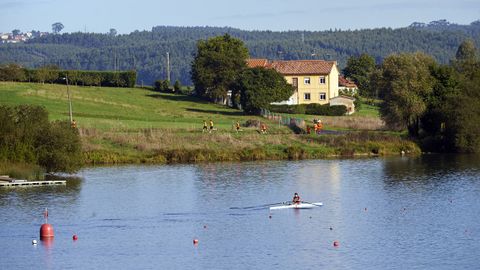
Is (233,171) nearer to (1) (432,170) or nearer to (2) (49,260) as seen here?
(1) (432,170)

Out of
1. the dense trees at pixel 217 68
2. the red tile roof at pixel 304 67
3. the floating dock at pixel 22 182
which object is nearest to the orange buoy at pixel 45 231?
the floating dock at pixel 22 182

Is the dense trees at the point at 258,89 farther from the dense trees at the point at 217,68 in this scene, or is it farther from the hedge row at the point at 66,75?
the hedge row at the point at 66,75

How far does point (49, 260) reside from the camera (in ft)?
159

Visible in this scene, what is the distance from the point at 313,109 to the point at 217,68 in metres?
14.4

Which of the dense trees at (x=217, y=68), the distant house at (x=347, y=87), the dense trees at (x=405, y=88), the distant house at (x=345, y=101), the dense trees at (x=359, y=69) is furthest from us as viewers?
the dense trees at (x=359, y=69)

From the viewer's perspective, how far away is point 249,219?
58969 mm

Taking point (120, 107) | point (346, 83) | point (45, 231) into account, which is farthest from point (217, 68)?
point (45, 231)

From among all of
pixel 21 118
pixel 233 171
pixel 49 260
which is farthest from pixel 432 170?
pixel 49 260

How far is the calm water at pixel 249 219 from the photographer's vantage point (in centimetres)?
4825

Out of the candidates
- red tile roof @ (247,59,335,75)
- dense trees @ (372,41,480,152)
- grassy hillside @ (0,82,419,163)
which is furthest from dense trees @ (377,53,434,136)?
red tile roof @ (247,59,335,75)

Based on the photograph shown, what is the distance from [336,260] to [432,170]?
116 ft

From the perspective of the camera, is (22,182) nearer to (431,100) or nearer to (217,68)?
(431,100)

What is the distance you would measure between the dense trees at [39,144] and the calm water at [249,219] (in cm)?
208

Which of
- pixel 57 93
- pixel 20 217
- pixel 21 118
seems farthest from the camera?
pixel 57 93
